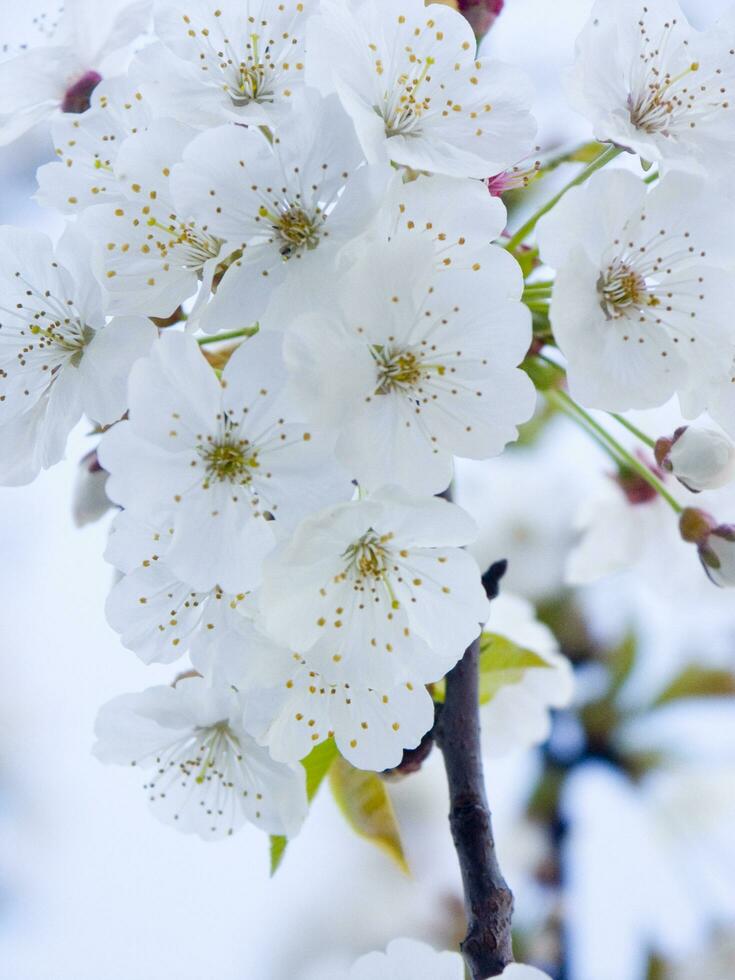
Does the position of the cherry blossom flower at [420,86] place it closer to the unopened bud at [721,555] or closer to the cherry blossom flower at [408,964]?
the unopened bud at [721,555]

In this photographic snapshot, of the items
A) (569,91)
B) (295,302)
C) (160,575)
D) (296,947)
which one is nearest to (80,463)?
(160,575)

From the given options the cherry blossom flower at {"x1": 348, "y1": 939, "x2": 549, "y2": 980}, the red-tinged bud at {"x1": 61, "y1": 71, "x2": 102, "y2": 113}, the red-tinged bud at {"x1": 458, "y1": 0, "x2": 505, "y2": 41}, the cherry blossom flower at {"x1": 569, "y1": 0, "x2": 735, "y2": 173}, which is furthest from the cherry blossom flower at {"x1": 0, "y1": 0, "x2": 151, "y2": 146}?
the cherry blossom flower at {"x1": 348, "y1": 939, "x2": 549, "y2": 980}

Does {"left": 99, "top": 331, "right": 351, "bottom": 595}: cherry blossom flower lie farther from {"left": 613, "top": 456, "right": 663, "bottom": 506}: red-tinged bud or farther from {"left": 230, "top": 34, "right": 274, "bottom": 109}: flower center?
{"left": 613, "top": 456, "right": 663, "bottom": 506}: red-tinged bud

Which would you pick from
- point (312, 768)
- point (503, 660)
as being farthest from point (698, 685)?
point (312, 768)

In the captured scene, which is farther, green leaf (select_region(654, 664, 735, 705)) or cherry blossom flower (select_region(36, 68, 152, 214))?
green leaf (select_region(654, 664, 735, 705))

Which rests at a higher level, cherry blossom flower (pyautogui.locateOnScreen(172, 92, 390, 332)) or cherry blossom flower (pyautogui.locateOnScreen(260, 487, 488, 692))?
cherry blossom flower (pyautogui.locateOnScreen(172, 92, 390, 332))

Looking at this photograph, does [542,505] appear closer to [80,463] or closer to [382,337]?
[80,463]

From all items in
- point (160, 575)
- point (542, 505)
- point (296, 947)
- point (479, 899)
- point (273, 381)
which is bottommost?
point (296, 947)
